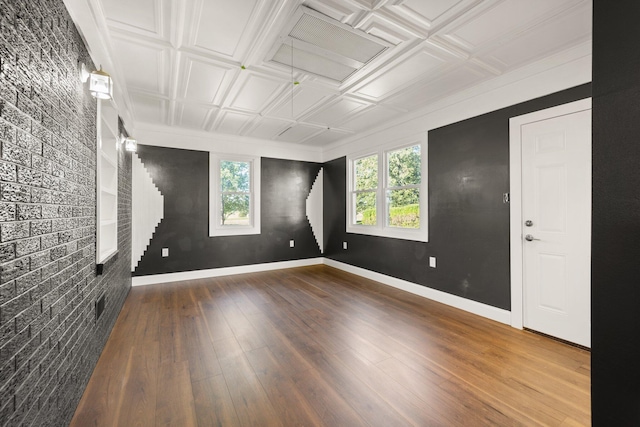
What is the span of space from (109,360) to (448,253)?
3.55 metres

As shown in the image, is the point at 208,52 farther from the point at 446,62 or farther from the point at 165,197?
the point at 165,197

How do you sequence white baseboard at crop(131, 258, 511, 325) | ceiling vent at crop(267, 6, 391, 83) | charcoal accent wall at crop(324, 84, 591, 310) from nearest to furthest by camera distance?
1. ceiling vent at crop(267, 6, 391, 83)
2. charcoal accent wall at crop(324, 84, 591, 310)
3. white baseboard at crop(131, 258, 511, 325)

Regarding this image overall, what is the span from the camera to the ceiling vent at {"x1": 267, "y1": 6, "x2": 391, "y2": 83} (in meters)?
2.03

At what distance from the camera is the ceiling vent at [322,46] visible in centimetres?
203

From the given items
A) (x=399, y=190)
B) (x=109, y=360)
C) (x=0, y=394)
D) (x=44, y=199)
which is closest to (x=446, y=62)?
(x=399, y=190)

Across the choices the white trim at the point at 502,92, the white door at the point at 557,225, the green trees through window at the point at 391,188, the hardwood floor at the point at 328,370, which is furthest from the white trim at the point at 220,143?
the white door at the point at 557,225

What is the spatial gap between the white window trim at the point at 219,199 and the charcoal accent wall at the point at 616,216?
4886mm

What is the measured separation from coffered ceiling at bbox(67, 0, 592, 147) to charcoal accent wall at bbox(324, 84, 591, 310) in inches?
18.1

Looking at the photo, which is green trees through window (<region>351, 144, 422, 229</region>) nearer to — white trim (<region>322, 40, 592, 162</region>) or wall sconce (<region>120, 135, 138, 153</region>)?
white trim (<region>322, 40, 592, 162</region>)

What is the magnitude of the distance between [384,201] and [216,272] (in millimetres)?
3148

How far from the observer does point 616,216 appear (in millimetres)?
780

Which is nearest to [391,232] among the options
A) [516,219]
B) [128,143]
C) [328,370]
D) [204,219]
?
[516,219]

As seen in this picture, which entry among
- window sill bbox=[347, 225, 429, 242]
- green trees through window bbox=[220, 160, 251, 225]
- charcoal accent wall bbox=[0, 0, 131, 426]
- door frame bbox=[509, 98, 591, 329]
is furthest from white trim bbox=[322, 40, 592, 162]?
charcoal accent wall bbox=[0, 0, 131, 426]

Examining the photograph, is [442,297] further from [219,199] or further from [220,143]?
[220,143]
